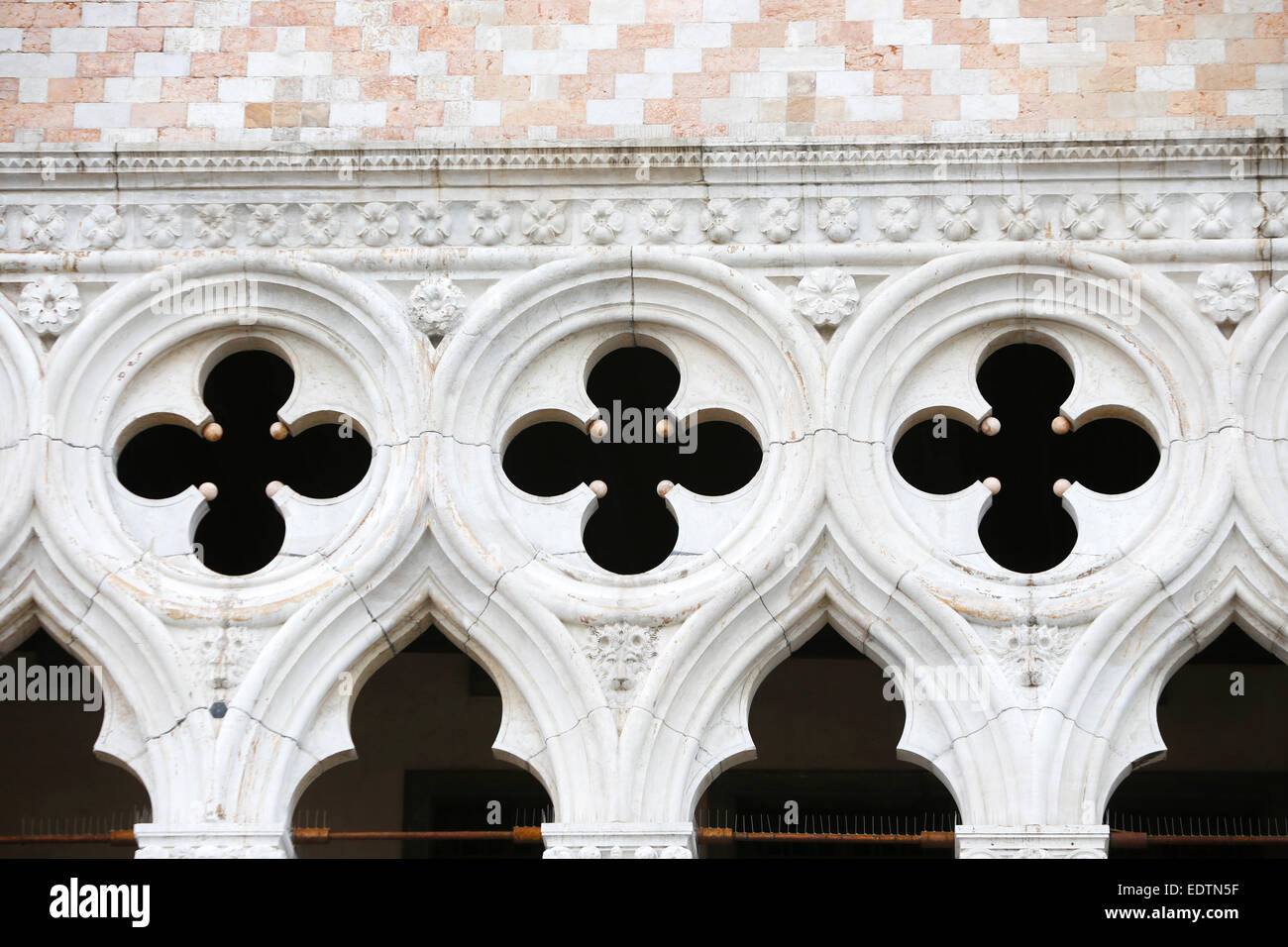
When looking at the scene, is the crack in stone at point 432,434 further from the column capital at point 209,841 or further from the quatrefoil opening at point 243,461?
the column capital at point 209,841

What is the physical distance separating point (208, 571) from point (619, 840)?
2041 millimetres

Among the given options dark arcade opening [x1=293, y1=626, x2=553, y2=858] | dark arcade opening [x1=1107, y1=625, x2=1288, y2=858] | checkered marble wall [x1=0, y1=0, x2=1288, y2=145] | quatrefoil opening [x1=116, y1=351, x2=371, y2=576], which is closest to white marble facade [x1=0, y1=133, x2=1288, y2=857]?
checkered marble wall [x1=0, y1=0, x2=1288, y2=145]

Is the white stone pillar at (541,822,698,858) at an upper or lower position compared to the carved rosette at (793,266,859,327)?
lower

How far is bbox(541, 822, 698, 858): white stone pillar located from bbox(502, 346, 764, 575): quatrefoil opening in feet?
7.23

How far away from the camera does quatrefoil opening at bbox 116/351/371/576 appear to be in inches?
456

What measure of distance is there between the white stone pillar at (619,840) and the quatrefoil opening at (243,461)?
2.61 metres

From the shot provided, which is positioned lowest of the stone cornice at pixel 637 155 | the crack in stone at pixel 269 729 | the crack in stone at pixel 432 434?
the crack in stone at pixel 269 729

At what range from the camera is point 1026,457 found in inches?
466

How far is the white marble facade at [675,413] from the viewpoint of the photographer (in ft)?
32.1

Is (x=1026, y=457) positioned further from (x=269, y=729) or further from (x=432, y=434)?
(x=269, y=729)

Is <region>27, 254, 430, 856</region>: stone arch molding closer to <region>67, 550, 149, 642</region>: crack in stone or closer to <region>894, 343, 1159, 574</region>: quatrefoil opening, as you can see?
<region>67, 550, 149, 642</region>: crack in stone

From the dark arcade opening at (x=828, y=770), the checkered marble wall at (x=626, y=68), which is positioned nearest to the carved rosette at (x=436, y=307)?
the checkered marble wall at (x=626, y=68)

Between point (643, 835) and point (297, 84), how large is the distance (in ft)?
12.1

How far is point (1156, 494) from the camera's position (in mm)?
10125
